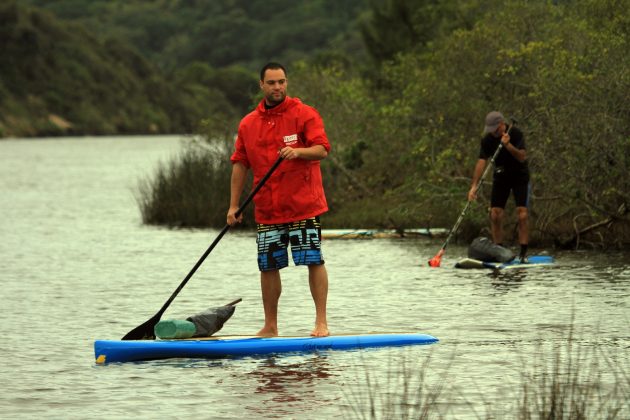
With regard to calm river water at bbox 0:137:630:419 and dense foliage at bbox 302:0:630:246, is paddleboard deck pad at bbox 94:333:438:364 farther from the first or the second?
dense foliage at bbox 302:0:630:246

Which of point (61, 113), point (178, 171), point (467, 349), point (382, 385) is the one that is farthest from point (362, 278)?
point (61, 113)

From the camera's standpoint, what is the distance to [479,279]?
1524 centimetres

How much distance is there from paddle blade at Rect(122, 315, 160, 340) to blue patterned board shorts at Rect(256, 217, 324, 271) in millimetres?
879

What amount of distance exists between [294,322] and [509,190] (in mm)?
4725

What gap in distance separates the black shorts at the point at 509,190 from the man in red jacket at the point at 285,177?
6.02m

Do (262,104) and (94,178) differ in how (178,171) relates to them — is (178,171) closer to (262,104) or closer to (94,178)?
(262,104)

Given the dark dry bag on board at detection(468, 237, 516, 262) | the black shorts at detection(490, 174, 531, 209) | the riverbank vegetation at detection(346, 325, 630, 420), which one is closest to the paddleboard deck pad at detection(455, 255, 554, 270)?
the dark dry bag on board at detection(468, 237, 516, 262)

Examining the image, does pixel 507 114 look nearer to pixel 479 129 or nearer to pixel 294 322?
pixel 479 129

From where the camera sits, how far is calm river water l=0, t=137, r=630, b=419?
8.89 meters

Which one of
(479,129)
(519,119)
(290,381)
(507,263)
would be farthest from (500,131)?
(290,381)

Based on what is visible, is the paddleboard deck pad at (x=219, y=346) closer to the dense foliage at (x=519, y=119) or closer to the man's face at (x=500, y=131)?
the man's face at (x=500, y=131)

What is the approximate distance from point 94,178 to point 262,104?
43.4 metres

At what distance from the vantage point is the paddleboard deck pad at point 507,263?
15969 mm

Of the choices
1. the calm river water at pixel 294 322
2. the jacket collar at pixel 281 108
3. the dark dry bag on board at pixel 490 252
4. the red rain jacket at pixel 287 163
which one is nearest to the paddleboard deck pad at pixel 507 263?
the dark dry bag on board at pixel 490 252
